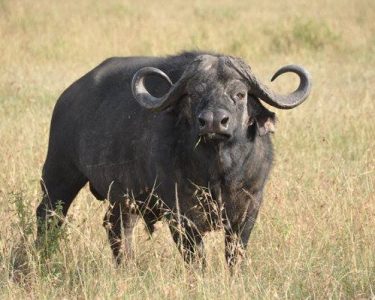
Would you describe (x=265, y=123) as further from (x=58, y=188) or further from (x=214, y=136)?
(x=58, y=188)

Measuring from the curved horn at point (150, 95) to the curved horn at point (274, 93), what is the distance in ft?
1.14

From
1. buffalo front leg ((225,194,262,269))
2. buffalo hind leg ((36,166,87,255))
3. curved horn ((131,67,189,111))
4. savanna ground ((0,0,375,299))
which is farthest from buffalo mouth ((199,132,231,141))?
buffalo hind leg ((36,166,87,255))

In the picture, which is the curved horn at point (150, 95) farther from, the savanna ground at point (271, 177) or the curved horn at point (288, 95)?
the savanna ground at point (271, 177)

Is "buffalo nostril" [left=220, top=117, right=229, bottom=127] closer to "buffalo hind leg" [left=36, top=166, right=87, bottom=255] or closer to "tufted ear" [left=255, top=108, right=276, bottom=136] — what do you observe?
"tufted ear" [left=255, top=108, right=276, bottom=136]

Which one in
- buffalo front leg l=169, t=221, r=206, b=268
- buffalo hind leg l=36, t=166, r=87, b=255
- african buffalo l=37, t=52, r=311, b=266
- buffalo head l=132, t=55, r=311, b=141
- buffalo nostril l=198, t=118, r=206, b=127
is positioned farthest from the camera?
buffalo hind leg l=36, t=166, r=87, b=255

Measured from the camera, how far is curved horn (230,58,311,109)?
194 inches

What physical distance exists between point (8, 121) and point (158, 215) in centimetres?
444

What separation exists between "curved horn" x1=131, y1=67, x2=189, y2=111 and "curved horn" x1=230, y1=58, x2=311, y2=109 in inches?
13.6

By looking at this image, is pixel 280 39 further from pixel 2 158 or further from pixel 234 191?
pixel 234 191

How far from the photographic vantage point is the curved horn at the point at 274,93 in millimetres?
4930

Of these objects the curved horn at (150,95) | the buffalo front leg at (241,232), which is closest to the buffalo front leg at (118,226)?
the buffalo front leg at (241,232)

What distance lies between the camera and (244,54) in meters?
15.7

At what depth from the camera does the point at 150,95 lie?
16.7 feet

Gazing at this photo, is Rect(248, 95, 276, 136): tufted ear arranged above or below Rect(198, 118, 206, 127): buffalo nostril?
below
